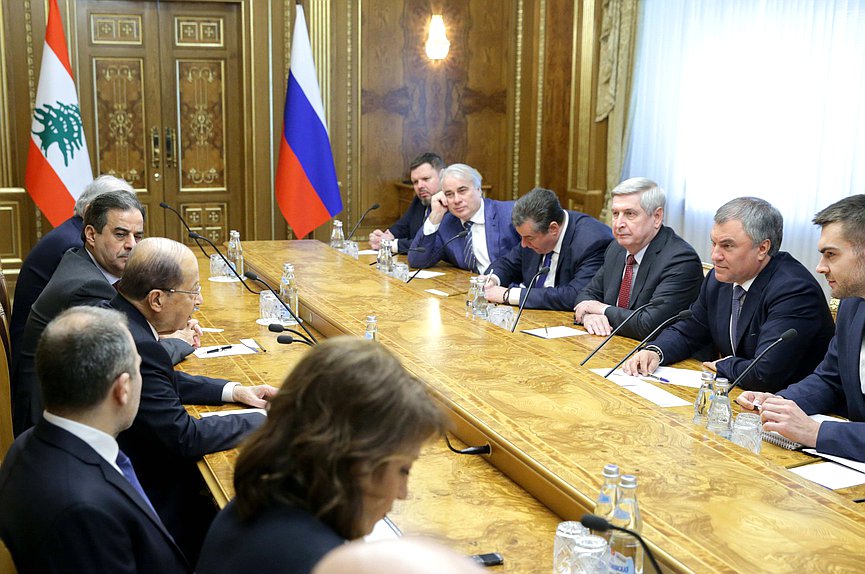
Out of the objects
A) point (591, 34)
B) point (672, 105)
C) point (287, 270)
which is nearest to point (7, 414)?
point (287, 270)

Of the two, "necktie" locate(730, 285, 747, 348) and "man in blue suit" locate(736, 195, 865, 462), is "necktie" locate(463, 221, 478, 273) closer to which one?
"necktie" locate(730, 285, 747, 348)

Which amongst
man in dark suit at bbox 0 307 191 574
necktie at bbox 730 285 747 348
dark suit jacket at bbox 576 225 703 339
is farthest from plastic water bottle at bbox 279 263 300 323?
man in dark suit at bbox 0 307 191 574

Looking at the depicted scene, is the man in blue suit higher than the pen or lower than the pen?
higher

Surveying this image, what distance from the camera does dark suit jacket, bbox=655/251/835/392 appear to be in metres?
3.28

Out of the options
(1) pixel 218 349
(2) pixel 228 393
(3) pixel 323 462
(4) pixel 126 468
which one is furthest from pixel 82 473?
(1) pixel 218 349

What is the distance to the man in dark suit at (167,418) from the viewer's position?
8.11 feet

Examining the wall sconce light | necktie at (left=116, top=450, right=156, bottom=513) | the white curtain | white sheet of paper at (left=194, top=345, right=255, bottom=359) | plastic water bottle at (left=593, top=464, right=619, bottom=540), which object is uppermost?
the wall sconce light

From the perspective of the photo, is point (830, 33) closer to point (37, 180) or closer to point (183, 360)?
point (183, 360)

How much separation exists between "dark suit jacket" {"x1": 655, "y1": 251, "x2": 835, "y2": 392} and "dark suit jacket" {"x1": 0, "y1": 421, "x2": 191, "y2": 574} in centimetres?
216

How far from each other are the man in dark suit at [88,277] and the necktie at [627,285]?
1937 mm

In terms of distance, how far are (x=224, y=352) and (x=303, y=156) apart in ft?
12.0

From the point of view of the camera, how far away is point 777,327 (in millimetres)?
3330

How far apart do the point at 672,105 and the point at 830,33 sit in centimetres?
145

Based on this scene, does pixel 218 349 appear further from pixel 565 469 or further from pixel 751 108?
pixel 751 108
